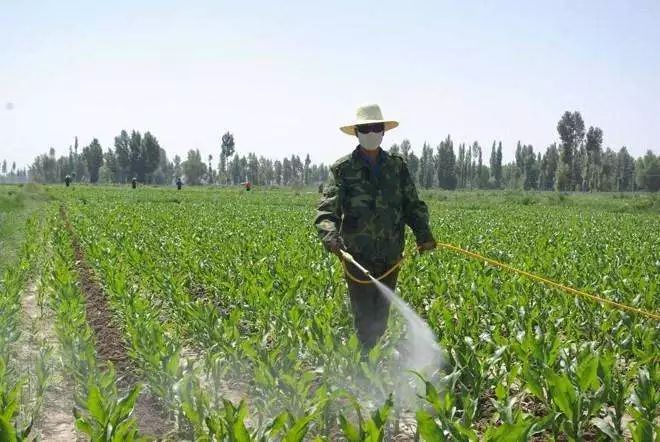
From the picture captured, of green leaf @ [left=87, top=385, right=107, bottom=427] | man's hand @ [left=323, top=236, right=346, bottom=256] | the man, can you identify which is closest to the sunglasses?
the man

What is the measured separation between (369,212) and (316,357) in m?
1.39

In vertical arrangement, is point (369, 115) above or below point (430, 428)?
above

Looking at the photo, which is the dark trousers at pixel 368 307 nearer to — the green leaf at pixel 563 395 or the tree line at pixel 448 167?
the green leaf at pixel 563 395

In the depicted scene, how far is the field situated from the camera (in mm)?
3516

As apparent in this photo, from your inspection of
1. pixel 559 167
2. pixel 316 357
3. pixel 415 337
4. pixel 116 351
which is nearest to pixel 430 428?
pixel 316 357

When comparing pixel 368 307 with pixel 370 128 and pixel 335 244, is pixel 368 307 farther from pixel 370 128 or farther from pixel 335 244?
pixel 370 128

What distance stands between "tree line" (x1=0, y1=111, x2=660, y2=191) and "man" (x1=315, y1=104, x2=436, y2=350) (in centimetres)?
7193

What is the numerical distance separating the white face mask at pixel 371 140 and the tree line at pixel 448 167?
72218 millimetres

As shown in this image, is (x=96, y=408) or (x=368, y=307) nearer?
(x=96, y=408)

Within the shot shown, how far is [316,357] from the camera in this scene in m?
5.33

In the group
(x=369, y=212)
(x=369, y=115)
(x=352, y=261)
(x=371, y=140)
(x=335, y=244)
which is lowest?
(x=352, y=261)

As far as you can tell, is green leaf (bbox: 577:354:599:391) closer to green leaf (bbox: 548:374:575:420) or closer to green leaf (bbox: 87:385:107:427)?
green leaf (bbox: 548:374:575:420)

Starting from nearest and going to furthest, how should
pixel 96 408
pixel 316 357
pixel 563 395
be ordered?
pixel 96 408
pixel 563 395
pixel 316 357

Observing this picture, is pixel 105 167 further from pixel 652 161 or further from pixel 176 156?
pixel 652 161
